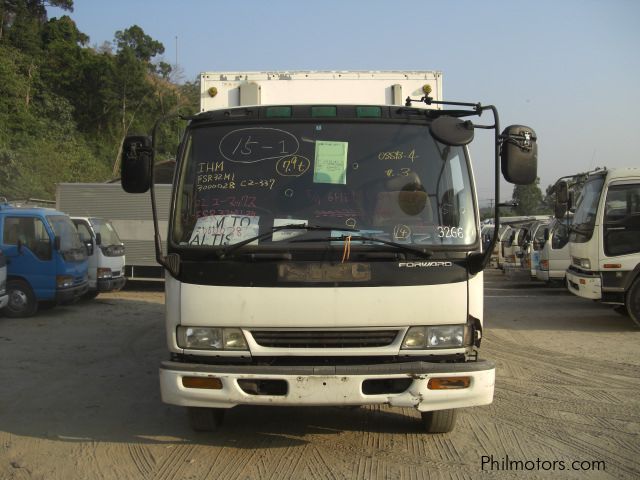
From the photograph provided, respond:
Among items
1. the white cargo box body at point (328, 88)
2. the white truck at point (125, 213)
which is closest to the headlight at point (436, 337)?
the white cargo box body at point (328, 88)

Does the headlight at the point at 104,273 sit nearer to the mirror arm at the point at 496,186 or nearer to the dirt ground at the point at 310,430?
the dirt ground at the point at 310,430

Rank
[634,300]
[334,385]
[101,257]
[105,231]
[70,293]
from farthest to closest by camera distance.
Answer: [105,231]
[101,257]
[70,293]
[634,300]
[334,385]

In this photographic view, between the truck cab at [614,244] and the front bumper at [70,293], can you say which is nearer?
the truck cab at [614,244]

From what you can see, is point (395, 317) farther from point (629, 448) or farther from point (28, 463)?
point (28, 463)

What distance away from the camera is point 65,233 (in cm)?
1225

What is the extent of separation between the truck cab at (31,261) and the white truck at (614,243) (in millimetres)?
9373

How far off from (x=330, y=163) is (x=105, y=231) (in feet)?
37.5

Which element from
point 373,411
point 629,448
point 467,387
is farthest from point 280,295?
point 629,448

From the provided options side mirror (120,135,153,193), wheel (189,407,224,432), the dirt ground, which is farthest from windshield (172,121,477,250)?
the dirt ground

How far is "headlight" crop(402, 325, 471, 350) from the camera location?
4238 millimetres

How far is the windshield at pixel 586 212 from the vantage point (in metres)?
10.4

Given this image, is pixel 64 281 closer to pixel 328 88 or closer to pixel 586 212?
pixel 328 88

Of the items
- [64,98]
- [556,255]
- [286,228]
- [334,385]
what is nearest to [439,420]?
[334,385]

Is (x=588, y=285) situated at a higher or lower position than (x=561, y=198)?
lower
